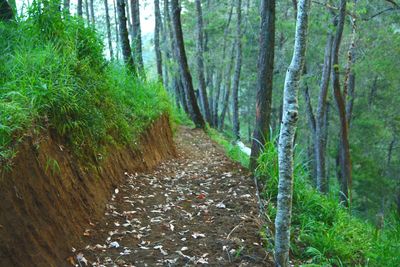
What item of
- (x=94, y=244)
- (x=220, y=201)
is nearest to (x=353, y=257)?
(x=220, y=201)

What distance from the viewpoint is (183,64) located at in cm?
1316

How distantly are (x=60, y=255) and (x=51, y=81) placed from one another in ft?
6.47

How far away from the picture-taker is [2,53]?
4.82 m

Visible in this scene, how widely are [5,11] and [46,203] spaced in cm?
379

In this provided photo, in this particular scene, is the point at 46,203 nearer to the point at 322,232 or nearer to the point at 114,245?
the point at 114,245

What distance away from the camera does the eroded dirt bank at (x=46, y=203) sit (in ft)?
9.96

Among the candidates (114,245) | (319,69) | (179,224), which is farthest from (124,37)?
(319,69)

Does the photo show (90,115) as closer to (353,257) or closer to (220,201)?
(220,201)

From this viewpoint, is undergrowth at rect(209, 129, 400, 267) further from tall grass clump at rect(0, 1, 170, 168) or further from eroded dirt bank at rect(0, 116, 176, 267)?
tall grass clump at rect(0, 1, 170, 168)

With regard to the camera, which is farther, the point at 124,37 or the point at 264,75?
the point at 124,37

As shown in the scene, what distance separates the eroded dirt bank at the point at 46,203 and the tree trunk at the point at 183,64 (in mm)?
8308

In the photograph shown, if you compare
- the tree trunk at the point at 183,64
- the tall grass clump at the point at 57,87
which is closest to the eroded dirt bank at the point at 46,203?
the tall grass clump at the point at 57,87

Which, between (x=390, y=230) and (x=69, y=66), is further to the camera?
(x=390, y=230)

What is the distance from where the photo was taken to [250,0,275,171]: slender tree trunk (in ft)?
20.0
